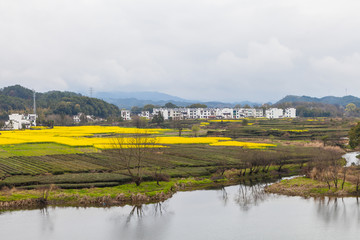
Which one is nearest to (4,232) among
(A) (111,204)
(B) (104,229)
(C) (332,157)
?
(B) (104,229)

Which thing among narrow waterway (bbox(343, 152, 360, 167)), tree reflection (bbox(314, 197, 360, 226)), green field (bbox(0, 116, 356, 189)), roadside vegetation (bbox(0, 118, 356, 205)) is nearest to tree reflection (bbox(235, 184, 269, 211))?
roadside vegetation (bbox(0, 118, 356, 205))

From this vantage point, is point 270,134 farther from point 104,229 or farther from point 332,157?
point 104,229

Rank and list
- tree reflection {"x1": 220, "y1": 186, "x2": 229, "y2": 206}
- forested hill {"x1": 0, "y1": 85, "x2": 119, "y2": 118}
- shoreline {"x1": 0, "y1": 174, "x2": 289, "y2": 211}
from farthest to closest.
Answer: forested hill {"x1": 0, "y1": 85, "x2": 119, "y2": 118} < tree reflection {"x1": 220, "y1": 186, "x2": 229, "y2": 206} < shoreline {"x1": 0, "y1": 174, "x2": 289, "y2": 211}

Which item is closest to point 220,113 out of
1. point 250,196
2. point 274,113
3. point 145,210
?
point 274,113

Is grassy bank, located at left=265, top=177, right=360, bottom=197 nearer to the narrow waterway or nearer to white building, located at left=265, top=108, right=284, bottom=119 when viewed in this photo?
the narrow waterway

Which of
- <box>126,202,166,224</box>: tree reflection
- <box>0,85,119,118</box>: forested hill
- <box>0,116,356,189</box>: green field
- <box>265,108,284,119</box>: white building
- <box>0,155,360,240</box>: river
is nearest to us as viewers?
<box>0,155,360,240</box>: river

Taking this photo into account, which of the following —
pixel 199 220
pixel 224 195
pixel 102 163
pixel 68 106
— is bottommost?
pixel 199 220

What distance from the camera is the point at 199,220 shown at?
25734 millimetres

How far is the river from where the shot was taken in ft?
75.8

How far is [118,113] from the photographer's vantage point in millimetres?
155125

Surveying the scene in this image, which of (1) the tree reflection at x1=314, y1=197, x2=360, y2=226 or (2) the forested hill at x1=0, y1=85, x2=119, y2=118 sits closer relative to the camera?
(1) the tree reflection at x1=314, y1=197, x2=360, y2=226

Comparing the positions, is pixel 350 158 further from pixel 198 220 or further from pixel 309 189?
pixel 198 220

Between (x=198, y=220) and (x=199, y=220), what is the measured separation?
0.07 meters

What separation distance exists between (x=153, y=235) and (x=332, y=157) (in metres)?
24.7
